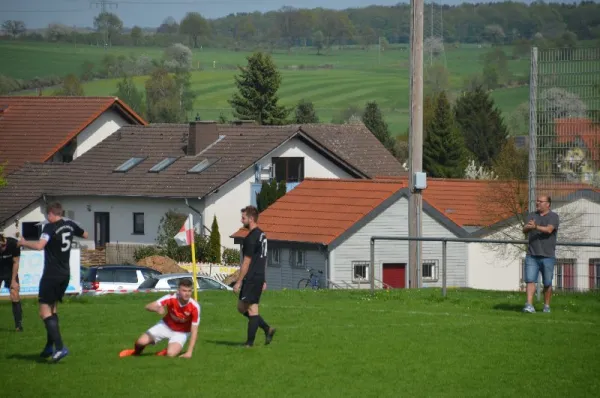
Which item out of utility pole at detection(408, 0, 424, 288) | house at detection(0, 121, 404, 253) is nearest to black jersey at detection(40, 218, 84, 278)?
utility pole at detection(408, 0, 424, 288)

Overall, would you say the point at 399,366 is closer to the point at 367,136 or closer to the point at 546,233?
the point at 546,233

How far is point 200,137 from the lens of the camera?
234 feet

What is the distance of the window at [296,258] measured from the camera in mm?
48938

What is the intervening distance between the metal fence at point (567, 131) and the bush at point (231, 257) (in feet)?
119

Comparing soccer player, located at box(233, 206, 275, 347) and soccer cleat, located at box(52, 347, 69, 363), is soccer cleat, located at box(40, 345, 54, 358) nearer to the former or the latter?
soccer cleat, located at box(52, 347, 69, 363)

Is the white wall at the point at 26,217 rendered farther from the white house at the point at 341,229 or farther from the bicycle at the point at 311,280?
the bicycle at the point at 311,280

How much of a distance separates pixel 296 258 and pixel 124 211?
2049cm

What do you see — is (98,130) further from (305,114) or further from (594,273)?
(594,273)

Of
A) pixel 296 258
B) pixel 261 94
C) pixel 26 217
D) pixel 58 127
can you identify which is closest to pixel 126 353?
pixel 296 258

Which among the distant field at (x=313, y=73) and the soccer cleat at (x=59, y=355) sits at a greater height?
the distant field at (x=313, y=73)

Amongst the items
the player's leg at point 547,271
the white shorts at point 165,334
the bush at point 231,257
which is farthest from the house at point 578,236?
the bush at point 231,257

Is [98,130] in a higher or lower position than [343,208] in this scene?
higher

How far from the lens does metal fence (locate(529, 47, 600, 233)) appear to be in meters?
22.7

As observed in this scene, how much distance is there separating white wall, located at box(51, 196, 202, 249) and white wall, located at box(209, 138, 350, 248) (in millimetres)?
1041
